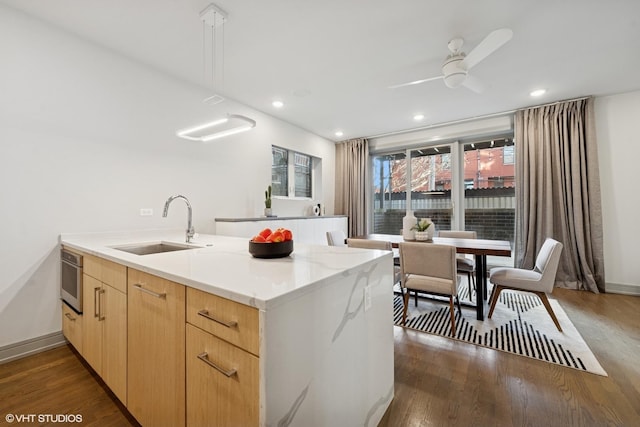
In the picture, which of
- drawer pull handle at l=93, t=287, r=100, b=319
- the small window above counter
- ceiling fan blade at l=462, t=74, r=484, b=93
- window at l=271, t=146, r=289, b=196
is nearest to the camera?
drawer pull handle at l=93, t=287, r=100, b=319

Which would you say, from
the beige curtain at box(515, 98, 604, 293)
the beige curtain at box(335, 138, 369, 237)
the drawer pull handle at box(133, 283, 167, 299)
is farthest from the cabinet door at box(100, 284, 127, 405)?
the beige curtain at box(515, 98, 604, 293)

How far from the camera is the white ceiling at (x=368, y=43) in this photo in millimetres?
2006

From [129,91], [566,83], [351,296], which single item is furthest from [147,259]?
[566,83]

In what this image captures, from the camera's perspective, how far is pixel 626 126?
11.4 feet

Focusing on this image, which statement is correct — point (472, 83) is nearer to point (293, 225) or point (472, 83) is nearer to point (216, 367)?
point (293, 225)

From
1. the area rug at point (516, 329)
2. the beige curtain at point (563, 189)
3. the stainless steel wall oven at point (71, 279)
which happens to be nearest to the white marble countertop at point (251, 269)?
the stainless steel wall oven at point (71, 279)

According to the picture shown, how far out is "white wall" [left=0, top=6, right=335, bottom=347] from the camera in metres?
1.98

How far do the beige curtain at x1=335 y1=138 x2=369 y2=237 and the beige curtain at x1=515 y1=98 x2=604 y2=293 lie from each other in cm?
254

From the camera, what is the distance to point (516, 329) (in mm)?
2422

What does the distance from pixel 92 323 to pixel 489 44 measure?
336 cm

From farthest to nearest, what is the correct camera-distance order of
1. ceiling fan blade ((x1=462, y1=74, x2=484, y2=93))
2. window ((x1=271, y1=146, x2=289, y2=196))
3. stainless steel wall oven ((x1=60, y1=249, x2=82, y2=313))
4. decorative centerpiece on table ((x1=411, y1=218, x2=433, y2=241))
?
window ((x1=271, y1=146, x2=289, y2=196)), decorative centerpiece on table ((x1=411, y1=218, x2=433, y2=241)), ceiling fan blade ((x1=462, y1=74, x2=484, y2=93)), stainless steel wall oven ((x1=60, y1=249, x2=82, y2=313))

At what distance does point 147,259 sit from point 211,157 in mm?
2281

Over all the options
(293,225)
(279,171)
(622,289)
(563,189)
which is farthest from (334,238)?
(622,289)

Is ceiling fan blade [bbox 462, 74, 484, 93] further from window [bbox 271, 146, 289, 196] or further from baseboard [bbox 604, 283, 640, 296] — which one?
baseboard [bbox 604, 283, 640, 296]
